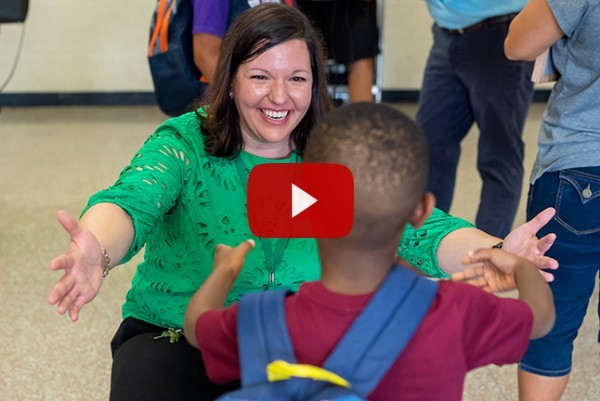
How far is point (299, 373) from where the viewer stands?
34.4 inches

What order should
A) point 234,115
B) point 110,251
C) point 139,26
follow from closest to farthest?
point 110,251 < point 234,115 < point 139,26

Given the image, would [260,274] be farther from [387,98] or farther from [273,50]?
[387,98]

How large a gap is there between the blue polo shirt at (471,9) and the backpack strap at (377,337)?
187 centimetres

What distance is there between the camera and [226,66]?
62.2 inches

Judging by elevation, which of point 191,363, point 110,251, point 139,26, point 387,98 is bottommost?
point 387,98

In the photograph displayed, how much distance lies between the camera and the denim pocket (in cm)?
168

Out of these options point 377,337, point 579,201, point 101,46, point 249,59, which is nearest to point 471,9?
point 579,201

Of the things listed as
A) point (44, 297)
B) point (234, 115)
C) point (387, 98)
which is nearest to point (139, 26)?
point (387, 98)

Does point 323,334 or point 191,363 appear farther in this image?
point 191,363

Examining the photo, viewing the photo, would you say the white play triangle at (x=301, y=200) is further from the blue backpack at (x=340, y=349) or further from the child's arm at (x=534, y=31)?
the child's arm at (x=534, y=31)

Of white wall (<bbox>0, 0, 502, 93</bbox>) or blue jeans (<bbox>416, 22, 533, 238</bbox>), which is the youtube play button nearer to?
blue jeans (<bbox>416, 22, 533, 238</bbox>)

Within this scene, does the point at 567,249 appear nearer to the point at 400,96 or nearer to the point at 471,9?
the point at 471,9

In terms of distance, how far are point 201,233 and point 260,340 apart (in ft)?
2.15

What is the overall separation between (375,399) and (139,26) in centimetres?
517
